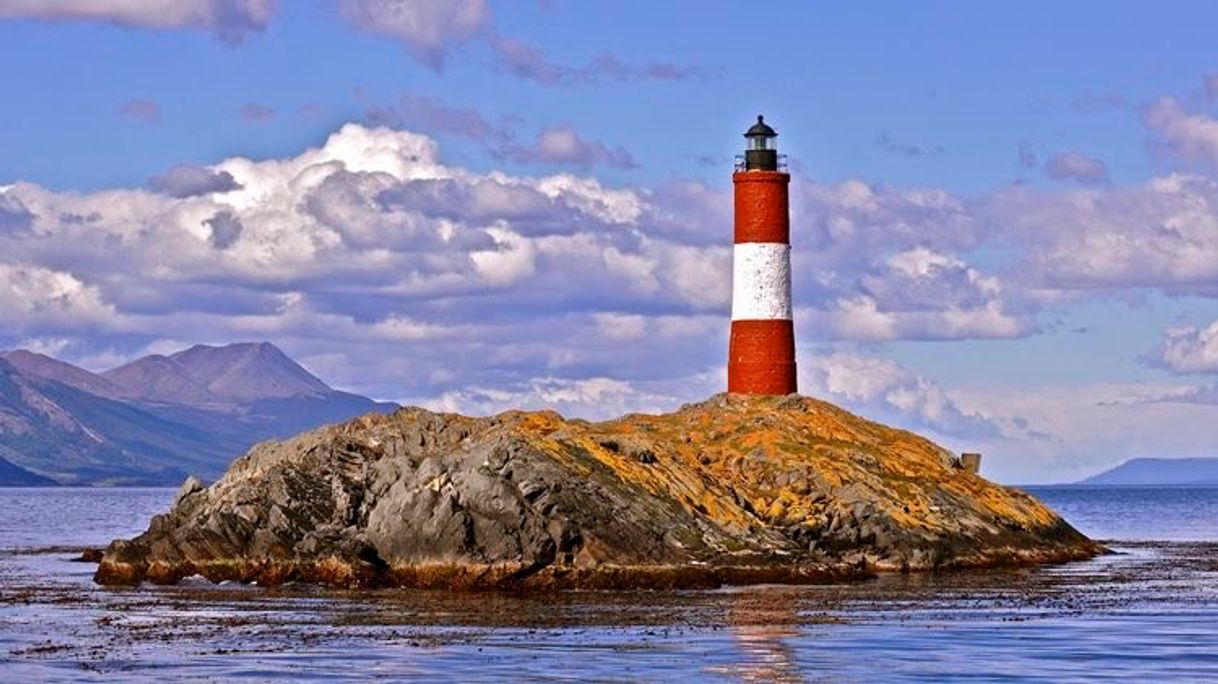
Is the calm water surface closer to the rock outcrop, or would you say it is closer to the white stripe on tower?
the rock outcrop

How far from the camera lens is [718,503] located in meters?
85.5

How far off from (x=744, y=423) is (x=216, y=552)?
26.5m

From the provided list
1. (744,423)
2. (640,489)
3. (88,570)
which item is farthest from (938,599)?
(88,570)

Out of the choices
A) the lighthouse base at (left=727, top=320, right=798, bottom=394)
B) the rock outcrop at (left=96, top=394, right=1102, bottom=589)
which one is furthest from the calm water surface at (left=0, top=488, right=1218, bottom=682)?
the lighthouse base at (left=727, top=320, right=798, bottom=394)

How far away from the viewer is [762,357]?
332 ft

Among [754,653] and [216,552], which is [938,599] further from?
[216,552]

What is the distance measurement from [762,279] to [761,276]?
154 millimetres

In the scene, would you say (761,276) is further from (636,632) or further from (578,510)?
(636,632)

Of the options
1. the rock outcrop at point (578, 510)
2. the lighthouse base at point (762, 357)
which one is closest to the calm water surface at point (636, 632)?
the rock outcrop at point (578, 510)

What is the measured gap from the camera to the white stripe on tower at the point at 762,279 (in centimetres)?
9969

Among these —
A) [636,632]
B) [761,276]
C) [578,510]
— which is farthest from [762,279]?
[636,632]

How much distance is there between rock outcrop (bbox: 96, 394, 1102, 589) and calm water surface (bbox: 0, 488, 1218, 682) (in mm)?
2933

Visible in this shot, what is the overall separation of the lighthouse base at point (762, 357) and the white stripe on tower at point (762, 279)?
51 centimetres

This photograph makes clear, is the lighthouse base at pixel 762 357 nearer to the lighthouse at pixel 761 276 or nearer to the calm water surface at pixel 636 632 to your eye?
the lighthouse at pixel 761 276
